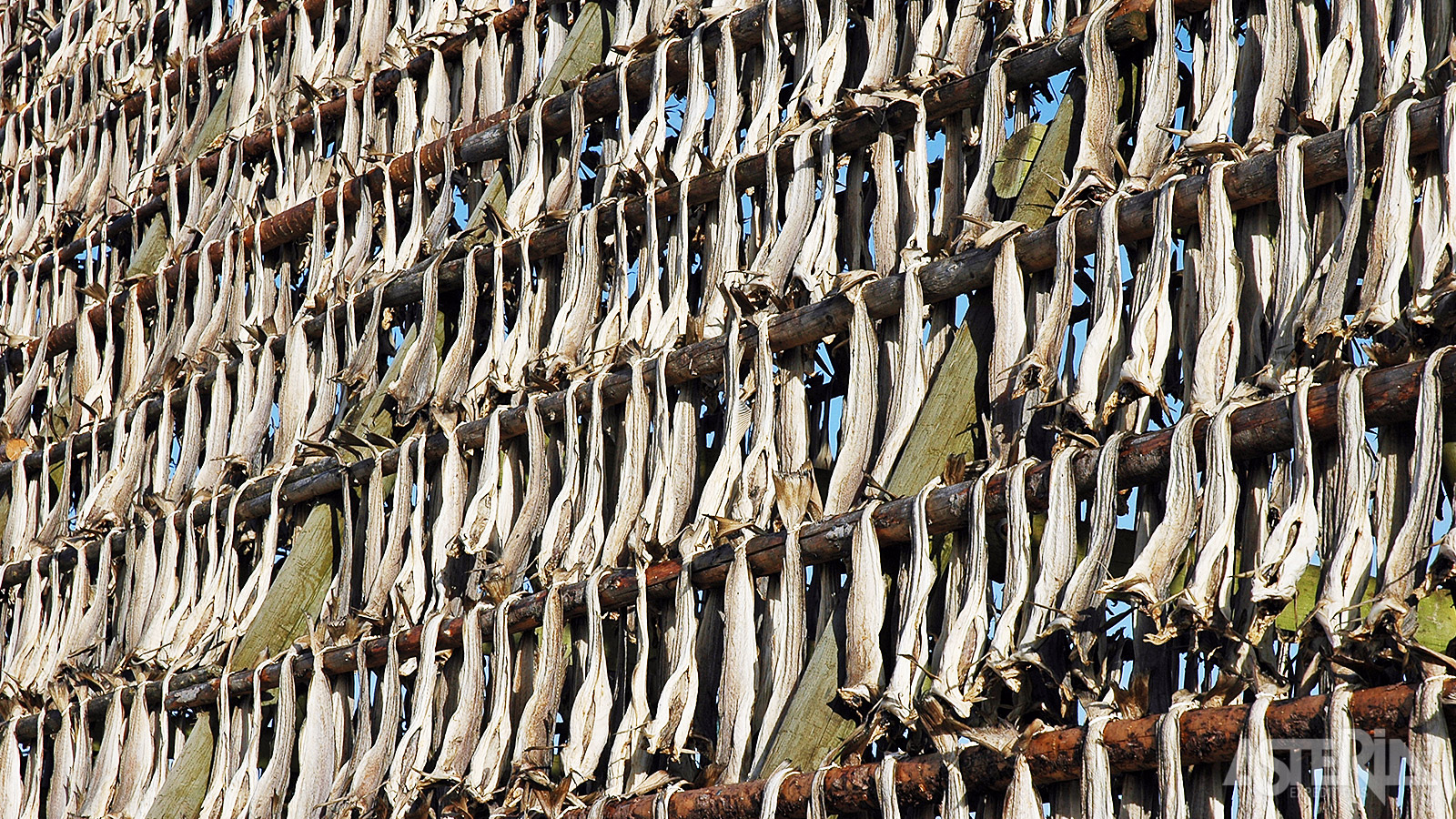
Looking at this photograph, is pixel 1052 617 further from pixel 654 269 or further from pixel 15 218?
pixel 15 218

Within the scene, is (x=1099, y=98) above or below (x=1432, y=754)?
above

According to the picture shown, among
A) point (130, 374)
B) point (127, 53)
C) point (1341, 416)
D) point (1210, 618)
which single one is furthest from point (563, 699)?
point (127, 53)

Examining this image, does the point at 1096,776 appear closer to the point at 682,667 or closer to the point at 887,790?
the point at 887,790

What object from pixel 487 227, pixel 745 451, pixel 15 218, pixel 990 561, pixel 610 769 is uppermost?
pixel 15 218

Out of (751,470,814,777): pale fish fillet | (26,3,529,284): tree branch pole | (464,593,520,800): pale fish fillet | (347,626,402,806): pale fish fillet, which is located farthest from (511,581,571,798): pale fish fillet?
(26,3,529,284): tree branch pole

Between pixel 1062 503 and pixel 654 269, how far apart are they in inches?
41.1

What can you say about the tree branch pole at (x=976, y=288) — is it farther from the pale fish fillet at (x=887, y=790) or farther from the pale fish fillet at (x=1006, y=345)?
the pale fish fillet at (x=887, y=790)

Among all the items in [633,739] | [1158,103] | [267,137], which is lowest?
[633,739]

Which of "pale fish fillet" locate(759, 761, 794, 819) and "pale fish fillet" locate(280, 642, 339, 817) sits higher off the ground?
"pale fish fillet" locate(280, 642, 339, 817)

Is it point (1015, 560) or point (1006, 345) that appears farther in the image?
point (1006, 345)

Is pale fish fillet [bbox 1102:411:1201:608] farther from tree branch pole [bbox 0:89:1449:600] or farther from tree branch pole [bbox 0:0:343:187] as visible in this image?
tree branch pole [bbox 0:0:343:187]

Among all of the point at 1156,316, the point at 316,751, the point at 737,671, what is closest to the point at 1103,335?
the point at 1156,316

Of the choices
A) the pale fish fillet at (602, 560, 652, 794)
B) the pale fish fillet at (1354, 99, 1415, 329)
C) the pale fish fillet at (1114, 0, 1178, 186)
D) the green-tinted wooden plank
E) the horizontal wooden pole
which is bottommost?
the pale fish fillet at (602, 560, 652, 794)

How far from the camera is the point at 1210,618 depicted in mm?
2035
